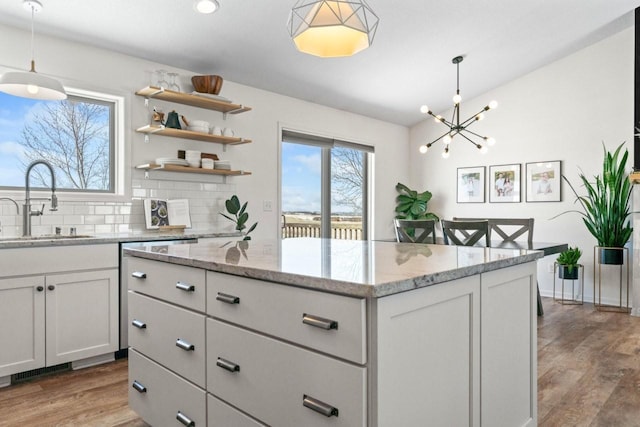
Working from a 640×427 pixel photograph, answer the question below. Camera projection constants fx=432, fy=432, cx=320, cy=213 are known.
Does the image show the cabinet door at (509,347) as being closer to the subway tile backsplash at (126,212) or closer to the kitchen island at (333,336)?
the kitchen island at (333,336)

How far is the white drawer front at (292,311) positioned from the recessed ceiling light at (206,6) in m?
2.27

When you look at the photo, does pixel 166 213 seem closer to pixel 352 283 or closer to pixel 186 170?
pixel 186 170

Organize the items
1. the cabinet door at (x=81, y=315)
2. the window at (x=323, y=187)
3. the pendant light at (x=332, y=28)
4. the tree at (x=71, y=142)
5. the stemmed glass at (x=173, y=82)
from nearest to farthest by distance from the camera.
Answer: the pendant light at (x=332, y=28)
the cabinet door at (x=81, y=315)
the tree at (x=71, y=142)
the stemmed glass at (x=173, y=82)
the window at (x=323, y=187)

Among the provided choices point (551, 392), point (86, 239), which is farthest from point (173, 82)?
point (551, 392)

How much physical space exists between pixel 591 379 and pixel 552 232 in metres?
3.01

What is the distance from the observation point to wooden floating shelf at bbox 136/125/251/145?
11.7 ft

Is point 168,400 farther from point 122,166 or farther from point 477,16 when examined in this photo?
point 477,16

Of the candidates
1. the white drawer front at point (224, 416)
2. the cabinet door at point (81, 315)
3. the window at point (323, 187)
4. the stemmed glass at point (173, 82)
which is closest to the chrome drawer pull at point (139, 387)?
the white drawer front at point (224, 416)

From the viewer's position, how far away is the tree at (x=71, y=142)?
10.9ft

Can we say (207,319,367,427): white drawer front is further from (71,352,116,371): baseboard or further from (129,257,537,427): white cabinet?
(71,352,116,371): baseboard

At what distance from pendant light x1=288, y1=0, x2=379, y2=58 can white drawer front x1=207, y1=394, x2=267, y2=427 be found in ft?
5.12

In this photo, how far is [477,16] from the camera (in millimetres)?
3910

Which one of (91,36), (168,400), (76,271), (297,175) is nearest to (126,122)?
(91,36)

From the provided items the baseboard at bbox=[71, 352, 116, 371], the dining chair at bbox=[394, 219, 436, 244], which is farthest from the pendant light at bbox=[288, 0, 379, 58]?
the baseboard at bbox=[71, 352, 116, 371]
